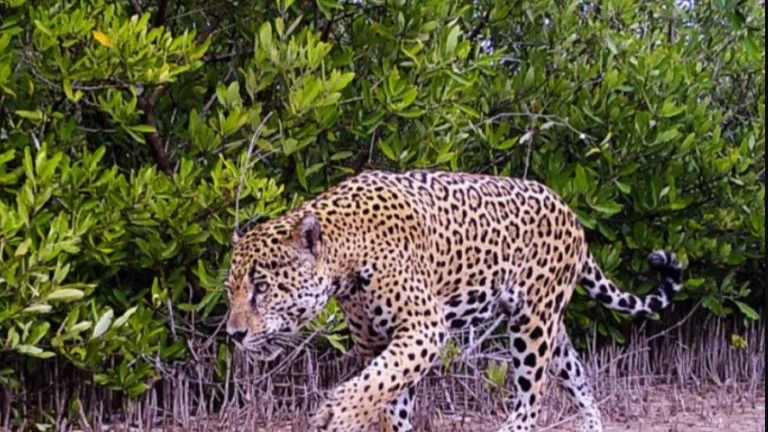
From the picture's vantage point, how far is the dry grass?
22.5 ft

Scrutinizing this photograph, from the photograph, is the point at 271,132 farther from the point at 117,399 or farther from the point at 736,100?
the point at 736,100

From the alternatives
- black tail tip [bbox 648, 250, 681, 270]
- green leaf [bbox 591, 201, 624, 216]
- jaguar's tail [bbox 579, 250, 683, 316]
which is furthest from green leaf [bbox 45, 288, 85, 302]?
green leaf [bbox 591, 201, 624, 216]

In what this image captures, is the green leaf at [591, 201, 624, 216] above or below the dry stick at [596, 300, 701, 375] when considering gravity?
above

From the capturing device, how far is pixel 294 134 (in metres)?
6.71

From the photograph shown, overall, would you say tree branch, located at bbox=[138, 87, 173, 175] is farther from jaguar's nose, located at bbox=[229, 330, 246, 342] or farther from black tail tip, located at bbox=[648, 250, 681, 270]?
black tail tip, located at bbox=[648, 250, 681, 270]

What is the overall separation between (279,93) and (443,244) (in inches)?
58.8

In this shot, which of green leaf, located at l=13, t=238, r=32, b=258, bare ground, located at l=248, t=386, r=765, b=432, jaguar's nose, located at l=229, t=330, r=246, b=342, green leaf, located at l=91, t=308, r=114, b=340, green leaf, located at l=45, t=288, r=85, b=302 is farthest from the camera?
bare ground, located at l=248, t=386, r=765, b=432

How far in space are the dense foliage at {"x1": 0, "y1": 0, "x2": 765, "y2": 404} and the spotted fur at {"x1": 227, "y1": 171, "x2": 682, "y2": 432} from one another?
0.81 m

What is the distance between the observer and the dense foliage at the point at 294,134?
6.14 meters

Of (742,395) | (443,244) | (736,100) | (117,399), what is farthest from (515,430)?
(736,100)

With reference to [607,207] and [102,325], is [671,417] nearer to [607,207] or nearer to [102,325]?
[607,207]

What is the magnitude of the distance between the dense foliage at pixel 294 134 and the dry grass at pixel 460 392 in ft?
0.70

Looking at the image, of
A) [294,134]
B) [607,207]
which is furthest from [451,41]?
[607,207]

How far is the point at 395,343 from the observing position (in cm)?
527
